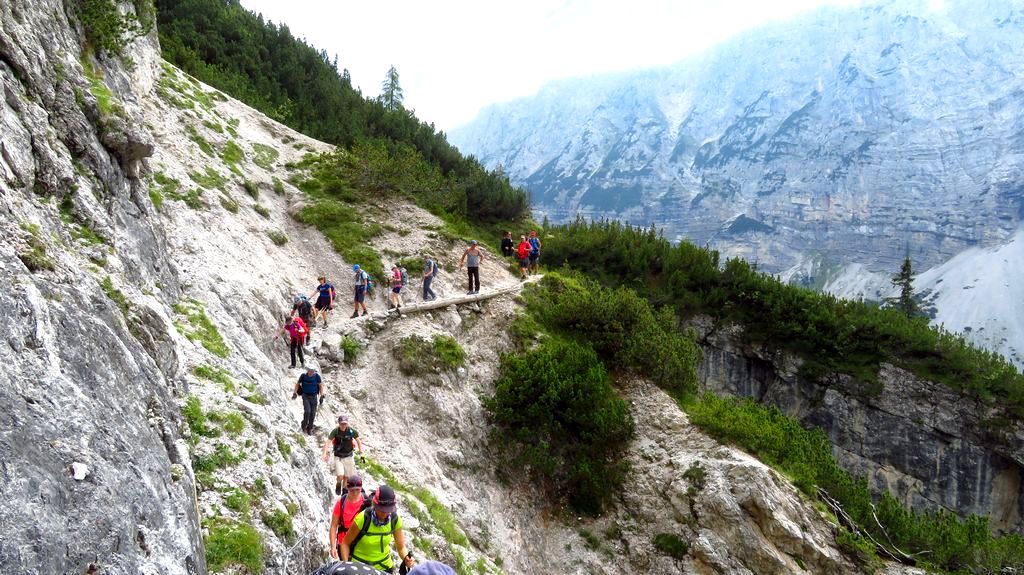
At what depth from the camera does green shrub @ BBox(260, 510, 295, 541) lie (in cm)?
838

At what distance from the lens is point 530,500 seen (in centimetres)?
1959

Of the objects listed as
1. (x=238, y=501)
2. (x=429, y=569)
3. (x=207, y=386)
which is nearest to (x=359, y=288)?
(x=207, y=386)

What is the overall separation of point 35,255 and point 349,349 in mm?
12751

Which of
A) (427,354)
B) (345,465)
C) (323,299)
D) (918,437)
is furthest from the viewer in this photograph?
(918,437)

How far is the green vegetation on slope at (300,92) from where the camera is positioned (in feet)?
119

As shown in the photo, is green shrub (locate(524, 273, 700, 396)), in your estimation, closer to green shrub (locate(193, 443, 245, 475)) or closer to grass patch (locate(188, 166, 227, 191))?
grass patch (locate(188, 166, 227, 191))

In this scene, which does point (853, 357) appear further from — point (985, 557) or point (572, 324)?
point (572, 324)

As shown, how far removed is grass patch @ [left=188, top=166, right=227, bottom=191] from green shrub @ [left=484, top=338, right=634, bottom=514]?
44.3 ft

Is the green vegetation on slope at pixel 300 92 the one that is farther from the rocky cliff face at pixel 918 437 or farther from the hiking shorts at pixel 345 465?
the hiking shorts at pixel 345 465

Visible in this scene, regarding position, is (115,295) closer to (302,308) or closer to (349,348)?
(302,308)

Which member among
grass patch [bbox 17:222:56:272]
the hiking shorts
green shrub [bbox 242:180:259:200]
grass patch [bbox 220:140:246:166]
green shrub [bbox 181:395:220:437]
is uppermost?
grass patch [bbox 220:140:246:166]

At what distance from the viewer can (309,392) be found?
520 inches

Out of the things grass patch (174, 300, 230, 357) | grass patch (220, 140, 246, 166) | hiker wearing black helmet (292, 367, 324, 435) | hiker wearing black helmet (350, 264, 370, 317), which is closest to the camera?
grass patch (174, 300, 230, 357)

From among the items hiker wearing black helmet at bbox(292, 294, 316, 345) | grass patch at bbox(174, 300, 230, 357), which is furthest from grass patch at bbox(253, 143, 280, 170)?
grass patch at bbox(174, 300, 230, 357)
